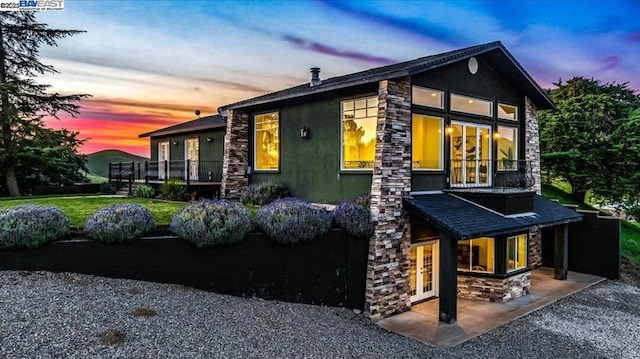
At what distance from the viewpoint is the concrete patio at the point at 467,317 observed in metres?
8.36

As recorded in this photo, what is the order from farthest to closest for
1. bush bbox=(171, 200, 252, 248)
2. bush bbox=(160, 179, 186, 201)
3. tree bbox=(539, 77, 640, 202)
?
tree bbox=(539, 77, 640, 202) < bush bbox=(160, 179, 186, 201) < bush bbox=(171, 200, 252, 248)

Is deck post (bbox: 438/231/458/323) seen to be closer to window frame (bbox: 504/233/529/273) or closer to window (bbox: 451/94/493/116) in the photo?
window frame (bbox: 504/233/529/273)

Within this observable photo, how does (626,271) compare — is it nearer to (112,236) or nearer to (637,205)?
(637,205)

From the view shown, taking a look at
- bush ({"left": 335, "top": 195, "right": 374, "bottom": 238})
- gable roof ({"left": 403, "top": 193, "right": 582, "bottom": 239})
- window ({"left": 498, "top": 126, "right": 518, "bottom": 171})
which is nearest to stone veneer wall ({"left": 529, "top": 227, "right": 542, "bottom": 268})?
window ({"left": 498, "top": 126, "right": 518, "bottom": 171})

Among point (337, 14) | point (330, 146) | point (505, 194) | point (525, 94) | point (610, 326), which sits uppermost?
point (337, 14)

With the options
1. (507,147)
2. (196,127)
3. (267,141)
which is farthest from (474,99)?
(196,127)

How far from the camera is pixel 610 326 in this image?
9.09 meters

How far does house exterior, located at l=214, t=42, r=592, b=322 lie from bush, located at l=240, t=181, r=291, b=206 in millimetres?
369

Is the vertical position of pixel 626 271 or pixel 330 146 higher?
pixel 330 146

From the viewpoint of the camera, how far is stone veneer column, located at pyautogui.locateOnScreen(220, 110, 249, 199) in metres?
14.4

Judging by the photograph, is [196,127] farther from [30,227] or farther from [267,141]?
[30,227]

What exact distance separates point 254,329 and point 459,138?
8.22m

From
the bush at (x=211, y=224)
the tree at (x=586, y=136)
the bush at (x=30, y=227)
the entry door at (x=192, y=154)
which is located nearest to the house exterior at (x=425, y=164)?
the bush at (x=211, y=224)

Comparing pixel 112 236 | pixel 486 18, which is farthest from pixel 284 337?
pixel 486 18
